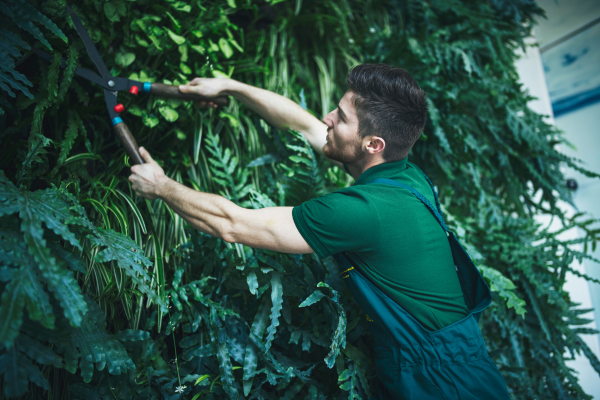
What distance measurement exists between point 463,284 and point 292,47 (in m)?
1.29

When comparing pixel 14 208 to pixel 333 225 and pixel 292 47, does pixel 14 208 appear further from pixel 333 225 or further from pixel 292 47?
pixel 292 47

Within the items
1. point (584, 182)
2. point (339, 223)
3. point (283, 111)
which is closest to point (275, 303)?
point (339, 223)

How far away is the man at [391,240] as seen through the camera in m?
0.81

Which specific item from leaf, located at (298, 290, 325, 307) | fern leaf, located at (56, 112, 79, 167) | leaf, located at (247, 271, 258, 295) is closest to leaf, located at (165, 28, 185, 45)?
fern leaf, located at (56, 112, 79, 167)

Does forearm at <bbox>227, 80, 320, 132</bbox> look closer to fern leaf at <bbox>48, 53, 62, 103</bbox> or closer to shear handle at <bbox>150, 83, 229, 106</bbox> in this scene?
shear handle at <bbox>150, 83, 229, 106</bbox>

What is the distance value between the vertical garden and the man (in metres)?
0.14

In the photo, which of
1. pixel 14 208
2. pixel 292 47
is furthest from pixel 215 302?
pixel 292 47

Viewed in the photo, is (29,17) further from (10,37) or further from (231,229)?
(231,229)

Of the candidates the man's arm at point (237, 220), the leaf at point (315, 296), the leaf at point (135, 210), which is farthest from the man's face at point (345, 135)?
the leaf at point (135, 210)

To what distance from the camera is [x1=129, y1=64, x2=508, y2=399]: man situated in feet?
2.67

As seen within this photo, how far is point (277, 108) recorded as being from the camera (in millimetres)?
1262

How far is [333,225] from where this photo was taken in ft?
2.61

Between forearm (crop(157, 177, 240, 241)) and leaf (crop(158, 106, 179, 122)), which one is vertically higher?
leaf (crop(158, 106, 179, 122))

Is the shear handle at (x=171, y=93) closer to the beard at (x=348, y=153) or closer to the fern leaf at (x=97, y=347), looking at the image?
the beard at (x=348, y=153)
